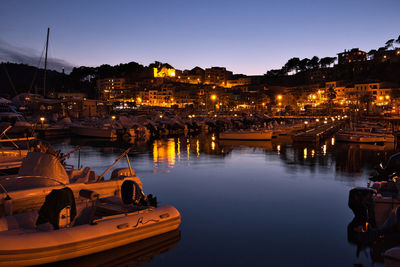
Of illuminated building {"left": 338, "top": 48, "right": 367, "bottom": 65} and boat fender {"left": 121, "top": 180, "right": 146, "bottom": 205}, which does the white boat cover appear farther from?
illuminated building {"left": 338, "top": 48, "right": 367, "bottom": 65}

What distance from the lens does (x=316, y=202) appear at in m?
12.0

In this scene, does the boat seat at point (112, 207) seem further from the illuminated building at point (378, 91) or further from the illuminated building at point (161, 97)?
the illuminated building at point (161, 97)


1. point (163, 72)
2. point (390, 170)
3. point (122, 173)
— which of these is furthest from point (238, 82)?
point (122, 173)

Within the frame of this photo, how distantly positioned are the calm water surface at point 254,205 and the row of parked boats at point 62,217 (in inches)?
21.3

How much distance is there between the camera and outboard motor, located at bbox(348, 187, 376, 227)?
321 inches

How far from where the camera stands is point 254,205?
38.0ft

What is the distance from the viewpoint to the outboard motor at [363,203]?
8.16 m

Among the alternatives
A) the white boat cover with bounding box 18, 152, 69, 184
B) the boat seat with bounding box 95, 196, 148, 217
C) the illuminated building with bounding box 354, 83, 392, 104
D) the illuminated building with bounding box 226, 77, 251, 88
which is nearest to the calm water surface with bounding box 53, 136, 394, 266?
the boat seat with bounding box 95, 196, 148, 217

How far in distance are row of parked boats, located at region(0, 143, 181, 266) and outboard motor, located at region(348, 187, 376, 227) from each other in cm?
484

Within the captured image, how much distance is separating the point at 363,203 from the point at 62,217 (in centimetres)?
755

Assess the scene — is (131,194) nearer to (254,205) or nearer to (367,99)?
(254,205)

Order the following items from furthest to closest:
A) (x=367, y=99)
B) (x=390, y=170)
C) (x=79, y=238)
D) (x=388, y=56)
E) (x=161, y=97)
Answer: (x=388, y=56)
(x=161, y=97)
(x=367, y=99)
(x=390, y=170)
(x=79, y=238)

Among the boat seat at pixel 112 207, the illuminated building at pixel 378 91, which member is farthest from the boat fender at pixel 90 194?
the illuminated building at pixel 378 91

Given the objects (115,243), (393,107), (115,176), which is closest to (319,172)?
(115,176)
